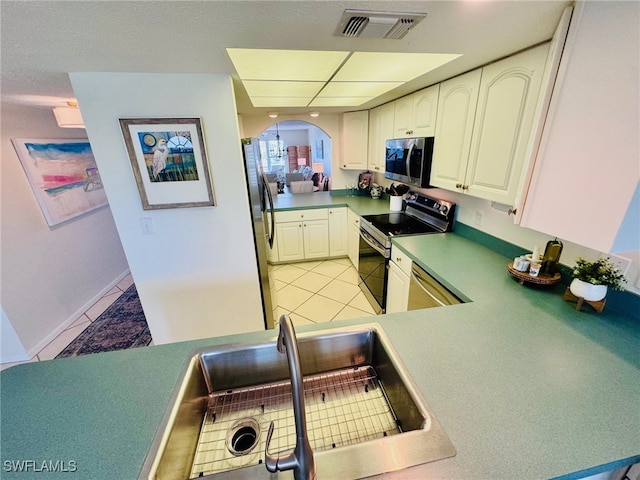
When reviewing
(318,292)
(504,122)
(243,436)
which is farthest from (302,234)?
(243,436)

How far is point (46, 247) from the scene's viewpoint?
2551 mm

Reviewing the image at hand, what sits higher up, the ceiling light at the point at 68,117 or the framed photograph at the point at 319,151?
the ceiling light at the point at 68,117

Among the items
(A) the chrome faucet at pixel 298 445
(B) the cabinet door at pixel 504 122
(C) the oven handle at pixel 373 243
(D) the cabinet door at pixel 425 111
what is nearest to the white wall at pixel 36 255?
(A) the chrome faucet at pixel 298 445

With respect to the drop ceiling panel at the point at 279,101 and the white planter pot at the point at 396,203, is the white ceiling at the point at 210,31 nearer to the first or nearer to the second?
the drop ceiling panel at the point at 279,101

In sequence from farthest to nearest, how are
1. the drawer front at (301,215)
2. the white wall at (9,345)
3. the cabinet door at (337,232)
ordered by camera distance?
the cabinet door at (337,232), the drawer front at (301,215), the white wall at (9,345)

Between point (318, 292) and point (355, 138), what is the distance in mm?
2135

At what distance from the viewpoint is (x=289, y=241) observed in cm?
370

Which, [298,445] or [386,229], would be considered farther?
[386,229]

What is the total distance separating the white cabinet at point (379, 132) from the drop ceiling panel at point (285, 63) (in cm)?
120

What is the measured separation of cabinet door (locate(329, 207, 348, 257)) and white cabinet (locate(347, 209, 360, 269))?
75 millimetres

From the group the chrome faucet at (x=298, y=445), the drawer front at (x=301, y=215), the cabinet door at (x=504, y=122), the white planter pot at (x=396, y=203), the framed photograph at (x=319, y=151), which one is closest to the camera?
the chrome faucet at (x=298, y=445)

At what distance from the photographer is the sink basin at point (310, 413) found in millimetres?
647

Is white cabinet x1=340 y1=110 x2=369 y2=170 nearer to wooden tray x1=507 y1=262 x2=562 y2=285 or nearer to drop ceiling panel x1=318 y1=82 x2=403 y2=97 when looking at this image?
drop ceiling panel x1=318 y1=82 x2=403 y2=97

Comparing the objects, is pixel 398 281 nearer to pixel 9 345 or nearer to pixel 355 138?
pixel 355 138
